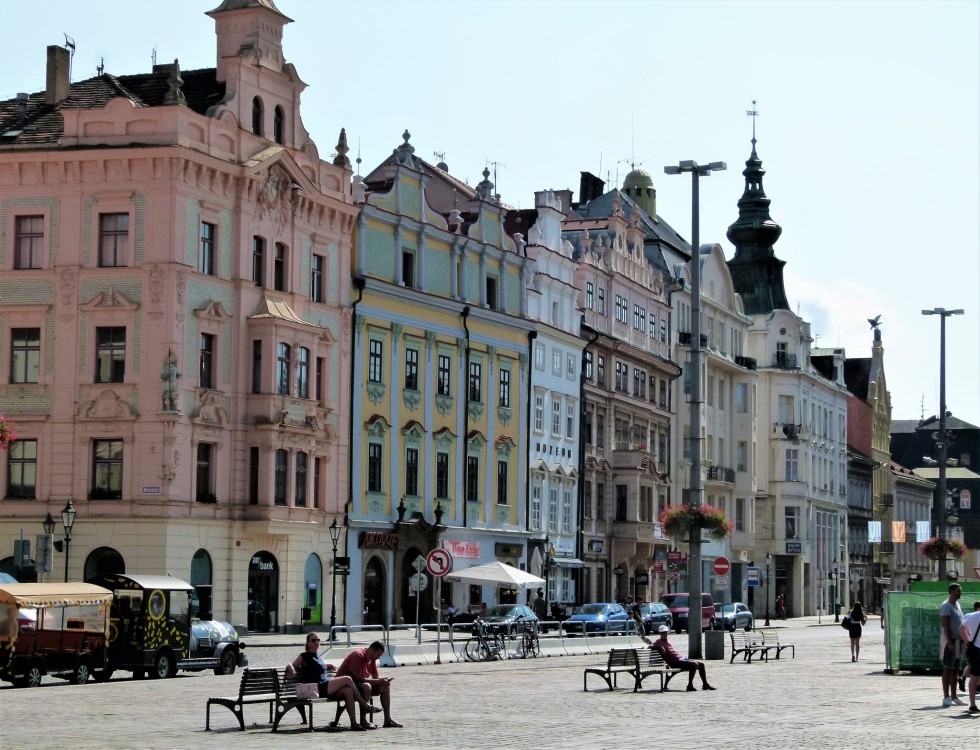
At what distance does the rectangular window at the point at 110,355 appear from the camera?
2232 inches

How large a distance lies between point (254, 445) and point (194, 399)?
3.07 m

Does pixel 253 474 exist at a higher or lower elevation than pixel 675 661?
higher

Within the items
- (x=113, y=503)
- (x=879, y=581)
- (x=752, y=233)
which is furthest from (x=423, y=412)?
(x=879, y=581)

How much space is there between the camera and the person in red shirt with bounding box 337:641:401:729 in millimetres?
25250

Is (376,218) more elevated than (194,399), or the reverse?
(376,218)

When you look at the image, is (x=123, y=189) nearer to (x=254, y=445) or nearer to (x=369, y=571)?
(x=254, y=445)

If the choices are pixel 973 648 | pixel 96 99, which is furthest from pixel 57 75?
pixel 973 648

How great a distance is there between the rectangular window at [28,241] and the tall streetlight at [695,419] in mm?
20884

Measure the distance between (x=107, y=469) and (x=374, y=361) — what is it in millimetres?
13012

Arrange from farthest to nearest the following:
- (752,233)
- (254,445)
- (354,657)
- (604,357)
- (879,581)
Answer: (879,581)
(752,233)
(604,357)
(254,445)
(354,657)

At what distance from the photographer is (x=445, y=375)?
71.1 meters

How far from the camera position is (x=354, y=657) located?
25812 millimetres

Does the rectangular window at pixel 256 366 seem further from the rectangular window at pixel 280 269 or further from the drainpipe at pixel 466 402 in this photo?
the drainpipe at pixel 466 402

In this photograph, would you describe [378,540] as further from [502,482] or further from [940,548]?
[940,548]
